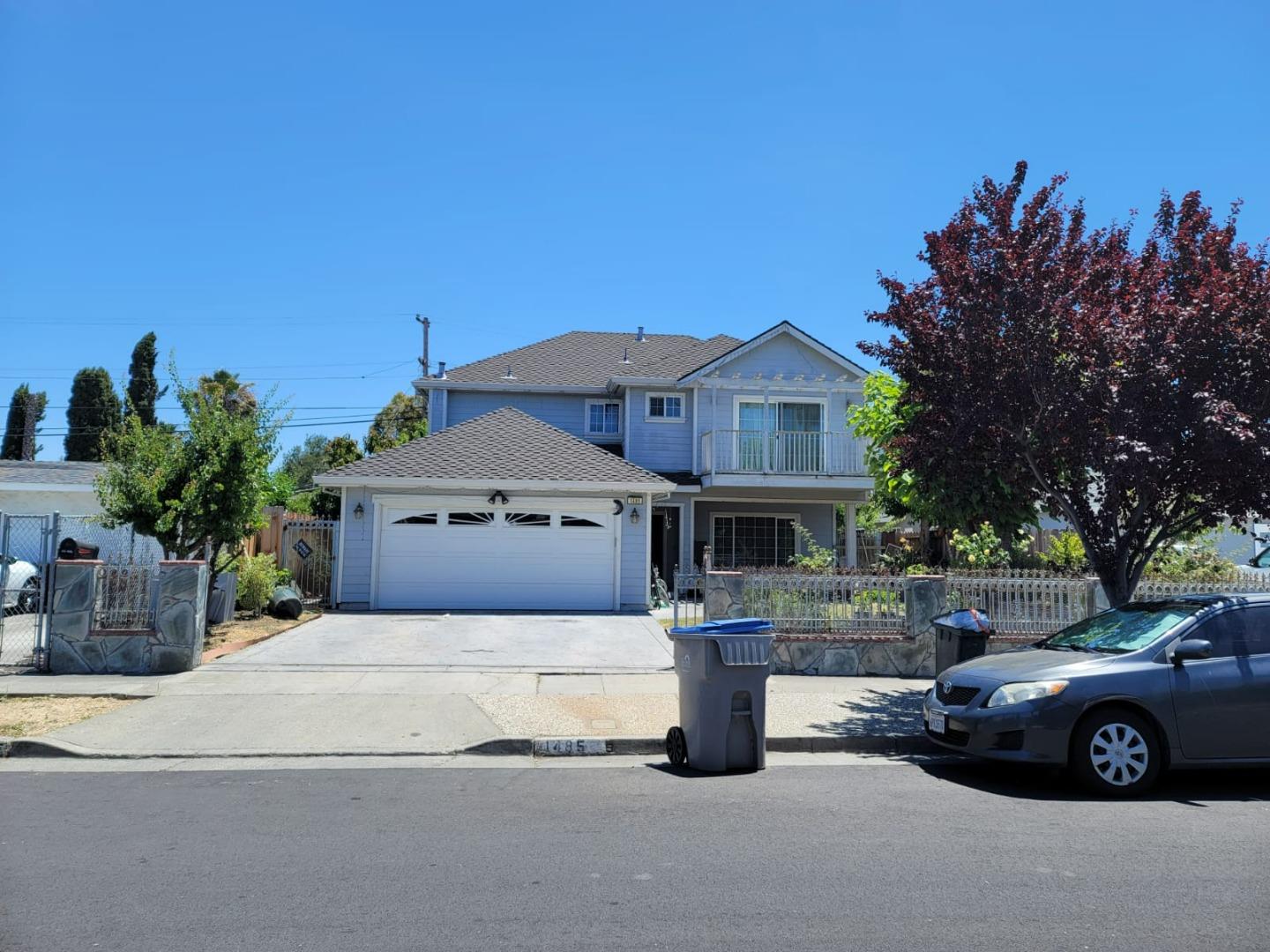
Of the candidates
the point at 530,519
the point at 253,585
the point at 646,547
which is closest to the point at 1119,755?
the point at 646,547

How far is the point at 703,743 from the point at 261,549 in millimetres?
14485

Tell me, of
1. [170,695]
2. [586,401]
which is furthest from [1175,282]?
[586,401]

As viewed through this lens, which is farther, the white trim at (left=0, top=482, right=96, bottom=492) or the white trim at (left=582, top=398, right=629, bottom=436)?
the white trim at (left=582, top=398, right=629, bottom=436)

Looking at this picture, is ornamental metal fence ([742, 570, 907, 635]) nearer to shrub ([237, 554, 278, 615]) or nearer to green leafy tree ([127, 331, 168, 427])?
shrub ([237, 554, 278, 615])

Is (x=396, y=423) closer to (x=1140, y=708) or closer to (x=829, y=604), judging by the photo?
(x=829, y=604)

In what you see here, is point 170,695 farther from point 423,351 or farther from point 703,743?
point 423,351

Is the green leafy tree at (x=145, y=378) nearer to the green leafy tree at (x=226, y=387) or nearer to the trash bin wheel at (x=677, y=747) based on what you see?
the green leafy tree at (x=226, y=387)

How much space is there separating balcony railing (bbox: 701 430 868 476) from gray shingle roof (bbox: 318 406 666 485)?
389cm

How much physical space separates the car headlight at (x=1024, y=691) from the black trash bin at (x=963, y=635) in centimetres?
237

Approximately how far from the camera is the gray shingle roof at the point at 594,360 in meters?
24.3

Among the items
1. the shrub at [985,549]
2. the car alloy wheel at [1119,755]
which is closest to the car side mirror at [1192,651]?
the car alloy wheel at [1119,755]

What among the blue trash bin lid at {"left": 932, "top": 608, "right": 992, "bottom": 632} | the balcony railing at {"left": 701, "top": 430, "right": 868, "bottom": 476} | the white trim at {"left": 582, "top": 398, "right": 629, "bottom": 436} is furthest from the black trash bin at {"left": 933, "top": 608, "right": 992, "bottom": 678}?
the white trim at {"left": 582, "top": 398, "right": 629, "bottom": 436}

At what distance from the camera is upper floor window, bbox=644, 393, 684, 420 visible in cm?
2342

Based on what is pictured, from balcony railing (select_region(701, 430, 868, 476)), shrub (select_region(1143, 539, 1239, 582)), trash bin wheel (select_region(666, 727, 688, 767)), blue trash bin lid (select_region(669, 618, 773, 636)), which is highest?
balcony railing (select_region(701, 430, 868, 476))
